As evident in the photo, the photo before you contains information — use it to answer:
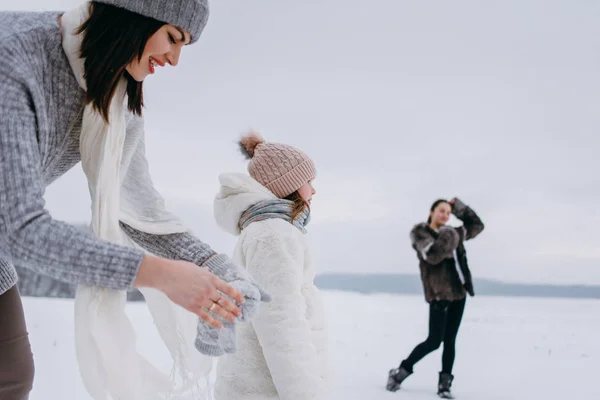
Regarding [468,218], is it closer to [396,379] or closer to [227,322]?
[396,379]

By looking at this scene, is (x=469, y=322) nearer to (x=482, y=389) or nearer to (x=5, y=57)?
(x=482, y=389)

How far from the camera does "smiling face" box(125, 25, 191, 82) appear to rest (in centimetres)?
113

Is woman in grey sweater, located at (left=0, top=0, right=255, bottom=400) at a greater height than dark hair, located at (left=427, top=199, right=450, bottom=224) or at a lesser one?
greater

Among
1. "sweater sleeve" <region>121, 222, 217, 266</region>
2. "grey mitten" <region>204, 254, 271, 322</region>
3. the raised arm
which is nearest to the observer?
"grey mitten" <region>204, 254, 271, 322</region>

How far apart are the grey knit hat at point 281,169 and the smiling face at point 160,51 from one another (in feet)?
3.53

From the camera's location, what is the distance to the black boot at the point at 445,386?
427 cm

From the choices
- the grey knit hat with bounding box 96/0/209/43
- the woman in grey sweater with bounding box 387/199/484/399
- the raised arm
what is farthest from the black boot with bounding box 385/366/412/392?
the grey knit hat with bounding box 96/0/209/43

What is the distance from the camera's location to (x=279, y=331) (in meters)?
1.76

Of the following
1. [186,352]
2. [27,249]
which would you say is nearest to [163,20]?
[27,249]

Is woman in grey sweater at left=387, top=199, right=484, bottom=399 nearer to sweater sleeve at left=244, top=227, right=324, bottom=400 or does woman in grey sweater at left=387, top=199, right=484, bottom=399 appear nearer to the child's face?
the child's face

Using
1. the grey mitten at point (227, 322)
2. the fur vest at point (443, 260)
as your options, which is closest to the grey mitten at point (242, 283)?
the grey mitten at point (227, 322)

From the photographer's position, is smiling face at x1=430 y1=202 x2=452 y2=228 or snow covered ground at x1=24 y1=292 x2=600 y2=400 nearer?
snow covered ground at x1=24 y1=292 x2=600 y2=400

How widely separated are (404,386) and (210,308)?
13.1 feet

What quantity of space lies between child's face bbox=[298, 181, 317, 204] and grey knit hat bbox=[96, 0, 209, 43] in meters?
1.09
